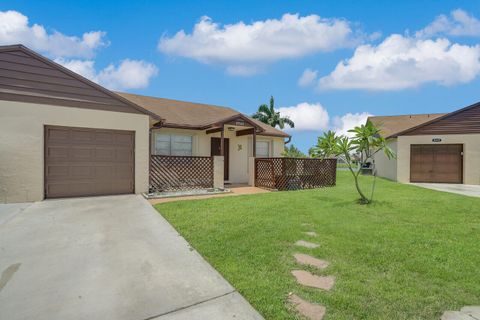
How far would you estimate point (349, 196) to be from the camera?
9.47m

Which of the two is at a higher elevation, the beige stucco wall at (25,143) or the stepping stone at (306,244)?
the beige stucco wall at (25,143)

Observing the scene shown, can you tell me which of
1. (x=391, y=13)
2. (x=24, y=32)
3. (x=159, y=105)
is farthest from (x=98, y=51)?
(x=391, y=13)

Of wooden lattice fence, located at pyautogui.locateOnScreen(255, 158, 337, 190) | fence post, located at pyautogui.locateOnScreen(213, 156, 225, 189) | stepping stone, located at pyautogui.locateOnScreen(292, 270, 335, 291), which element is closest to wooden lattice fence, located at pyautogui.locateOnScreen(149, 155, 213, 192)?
fence post, located at pyautogui.locateOnScreen(213, 156, 225, 189)

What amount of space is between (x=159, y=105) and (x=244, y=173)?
5.91m

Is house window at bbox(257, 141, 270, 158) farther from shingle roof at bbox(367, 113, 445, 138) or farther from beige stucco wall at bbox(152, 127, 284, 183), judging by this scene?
shingle roof at bbox(367, 113, 445, 138)

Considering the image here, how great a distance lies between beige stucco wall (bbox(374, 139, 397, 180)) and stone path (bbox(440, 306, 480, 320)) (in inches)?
594

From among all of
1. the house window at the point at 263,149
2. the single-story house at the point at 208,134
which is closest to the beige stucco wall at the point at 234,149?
the single-story house at the point at 208,134

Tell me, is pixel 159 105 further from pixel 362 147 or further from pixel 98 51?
pixel 362 147

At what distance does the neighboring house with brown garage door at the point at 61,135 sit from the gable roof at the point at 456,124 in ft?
49.0

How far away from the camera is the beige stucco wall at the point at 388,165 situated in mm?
16406

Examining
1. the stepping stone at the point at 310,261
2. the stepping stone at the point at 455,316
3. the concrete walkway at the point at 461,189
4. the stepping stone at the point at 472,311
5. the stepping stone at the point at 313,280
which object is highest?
Answer: the concrete walkway at the point at 461,189

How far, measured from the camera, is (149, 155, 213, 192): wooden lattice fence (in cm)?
1024

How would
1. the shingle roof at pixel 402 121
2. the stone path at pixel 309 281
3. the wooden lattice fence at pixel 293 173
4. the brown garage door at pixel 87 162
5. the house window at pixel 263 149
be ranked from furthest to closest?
the shingle roof at pixel 402 121 < the house window at pixel 263 149 < the wooden lattice fence at pixel 293 173 < the brown garage door at pixel 87 162 < the stone path at pixel 309 281

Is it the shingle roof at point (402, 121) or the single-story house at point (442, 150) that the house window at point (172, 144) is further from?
the shingle roof at point (402, 121)
